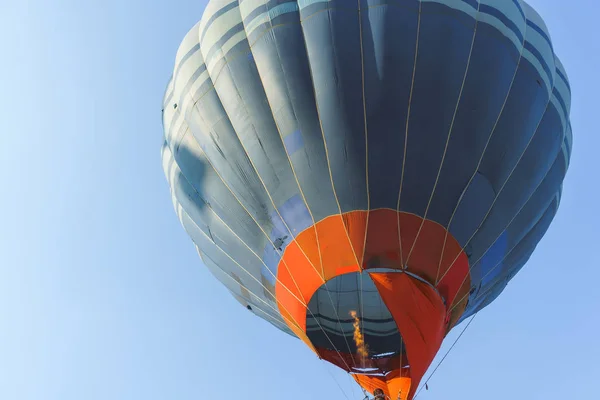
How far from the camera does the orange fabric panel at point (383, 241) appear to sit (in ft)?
23.4

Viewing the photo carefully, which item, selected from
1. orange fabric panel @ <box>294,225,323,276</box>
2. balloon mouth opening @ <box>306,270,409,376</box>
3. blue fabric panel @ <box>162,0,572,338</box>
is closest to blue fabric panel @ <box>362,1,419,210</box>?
blue fabric panel @ <box>162,0,572,338</box>

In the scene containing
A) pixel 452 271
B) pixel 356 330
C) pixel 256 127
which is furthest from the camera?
pixel 356 330

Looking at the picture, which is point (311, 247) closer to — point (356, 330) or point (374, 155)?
point (374, 155)

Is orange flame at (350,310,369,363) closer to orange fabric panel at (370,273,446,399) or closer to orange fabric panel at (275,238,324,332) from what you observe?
orange fabric panel at (275,238,324,332)

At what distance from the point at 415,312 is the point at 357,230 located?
3.30ft

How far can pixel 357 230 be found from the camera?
7.13 m

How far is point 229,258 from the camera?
27.6ft

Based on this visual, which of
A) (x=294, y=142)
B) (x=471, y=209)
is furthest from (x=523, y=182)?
(x=294, y=142)

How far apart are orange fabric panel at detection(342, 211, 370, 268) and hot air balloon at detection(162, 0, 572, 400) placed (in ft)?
0.05

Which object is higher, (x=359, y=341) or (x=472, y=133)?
(x=472, y=133)

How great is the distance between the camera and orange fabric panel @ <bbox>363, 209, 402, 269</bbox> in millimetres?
7129

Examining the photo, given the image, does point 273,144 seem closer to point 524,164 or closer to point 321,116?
point 321,116

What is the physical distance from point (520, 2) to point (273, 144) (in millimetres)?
3396

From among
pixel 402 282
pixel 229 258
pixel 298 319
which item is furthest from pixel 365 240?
pixel 229 258
